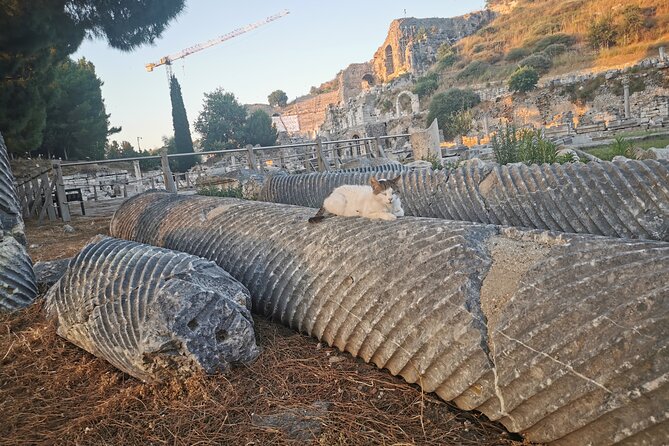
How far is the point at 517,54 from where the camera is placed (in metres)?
42.2

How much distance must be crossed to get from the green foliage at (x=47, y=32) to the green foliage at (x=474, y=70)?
38.6 metres

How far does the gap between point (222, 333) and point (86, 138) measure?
98.8ft

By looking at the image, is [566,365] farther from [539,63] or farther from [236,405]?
[539,63]

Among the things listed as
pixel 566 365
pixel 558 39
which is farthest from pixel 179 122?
pixel 566 365

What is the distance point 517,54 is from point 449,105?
1395 cm

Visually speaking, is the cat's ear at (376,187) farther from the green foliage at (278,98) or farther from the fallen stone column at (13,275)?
the green foliage at (278,98)

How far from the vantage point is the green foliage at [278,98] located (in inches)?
3073

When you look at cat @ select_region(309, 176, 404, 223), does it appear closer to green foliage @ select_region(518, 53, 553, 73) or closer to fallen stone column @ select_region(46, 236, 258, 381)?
fallen stone column @ select_region(46, 236, 258, 381)

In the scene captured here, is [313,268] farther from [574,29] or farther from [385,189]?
[574,29]

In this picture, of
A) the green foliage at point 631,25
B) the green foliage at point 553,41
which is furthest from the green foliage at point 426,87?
the green foliage at point 631,25

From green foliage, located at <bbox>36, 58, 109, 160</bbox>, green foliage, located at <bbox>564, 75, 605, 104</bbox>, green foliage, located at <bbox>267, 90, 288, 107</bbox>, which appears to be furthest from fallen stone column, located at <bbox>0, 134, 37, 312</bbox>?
green foliage, located at <bbox>267, 90, 288, 107</bbox>

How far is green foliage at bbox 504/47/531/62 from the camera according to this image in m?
41.6

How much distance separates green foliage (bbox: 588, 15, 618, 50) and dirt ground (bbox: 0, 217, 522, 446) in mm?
44724

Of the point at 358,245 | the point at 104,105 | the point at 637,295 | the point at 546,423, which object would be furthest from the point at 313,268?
the point at 104,105
